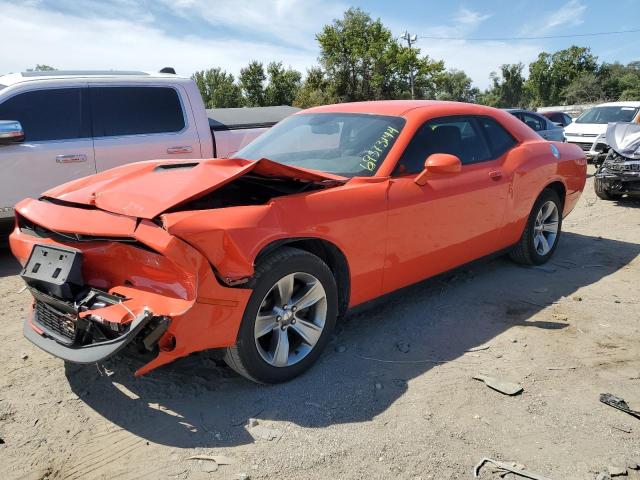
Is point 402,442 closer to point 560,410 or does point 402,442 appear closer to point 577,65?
point 560,410

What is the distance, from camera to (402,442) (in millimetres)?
2547

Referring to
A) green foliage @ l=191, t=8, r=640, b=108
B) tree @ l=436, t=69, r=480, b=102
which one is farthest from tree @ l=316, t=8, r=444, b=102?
tree @ l=436, t=69, r=480, b=102

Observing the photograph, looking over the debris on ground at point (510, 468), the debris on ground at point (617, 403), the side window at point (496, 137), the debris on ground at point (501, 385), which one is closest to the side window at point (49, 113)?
the side window at point (496, 137)

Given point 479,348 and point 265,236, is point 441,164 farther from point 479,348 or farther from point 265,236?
point 265,236

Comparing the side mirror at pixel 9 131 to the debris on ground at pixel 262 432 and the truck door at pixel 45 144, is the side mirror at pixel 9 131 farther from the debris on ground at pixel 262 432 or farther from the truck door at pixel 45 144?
the debris on ground at pixel 262 432

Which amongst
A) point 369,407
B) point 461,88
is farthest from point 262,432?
point 461,88

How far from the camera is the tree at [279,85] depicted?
150ft

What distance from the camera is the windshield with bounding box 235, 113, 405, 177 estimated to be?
3639 mm

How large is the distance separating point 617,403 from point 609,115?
545 inches

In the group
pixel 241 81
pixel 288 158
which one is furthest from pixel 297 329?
pixel 241 81

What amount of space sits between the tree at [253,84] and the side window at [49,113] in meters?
40.2

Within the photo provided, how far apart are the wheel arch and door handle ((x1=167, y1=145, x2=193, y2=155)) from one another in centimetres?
372

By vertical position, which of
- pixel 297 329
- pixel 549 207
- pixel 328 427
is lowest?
pixel 328 427

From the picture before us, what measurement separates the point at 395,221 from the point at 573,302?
1963 mm
